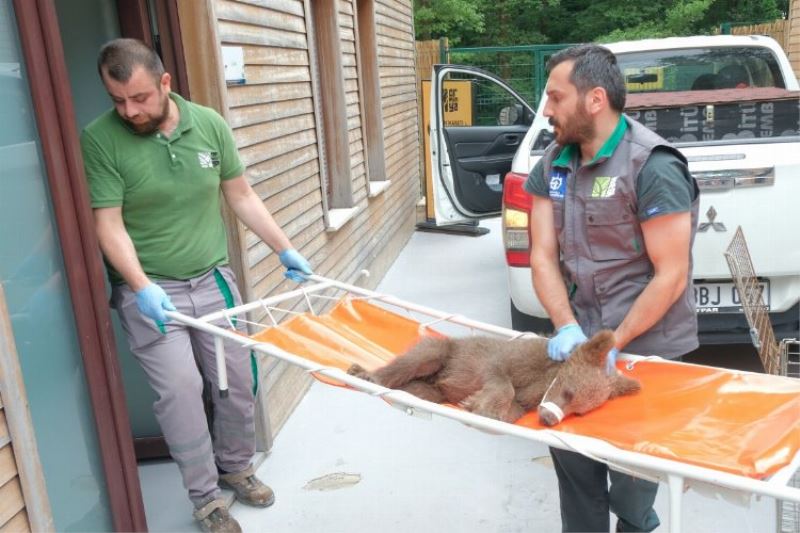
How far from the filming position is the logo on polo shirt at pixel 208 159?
3.04 m

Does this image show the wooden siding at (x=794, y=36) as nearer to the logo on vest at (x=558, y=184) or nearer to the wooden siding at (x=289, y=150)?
the wooden siding at (x=289, y=150)

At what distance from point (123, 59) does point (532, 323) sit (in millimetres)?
2851

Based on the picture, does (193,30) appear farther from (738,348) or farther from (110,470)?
(738,348)

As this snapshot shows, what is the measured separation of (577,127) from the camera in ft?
7.70

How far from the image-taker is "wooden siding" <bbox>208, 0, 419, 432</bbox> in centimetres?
406

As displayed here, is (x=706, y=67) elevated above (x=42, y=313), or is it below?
above

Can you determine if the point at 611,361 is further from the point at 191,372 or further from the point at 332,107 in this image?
the point at 332,107

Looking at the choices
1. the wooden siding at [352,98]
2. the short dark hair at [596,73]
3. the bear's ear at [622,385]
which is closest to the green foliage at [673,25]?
the wooden siding at [352,98]

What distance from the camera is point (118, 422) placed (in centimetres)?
275

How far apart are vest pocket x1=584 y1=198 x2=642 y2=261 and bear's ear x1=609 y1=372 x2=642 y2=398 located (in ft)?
1.30

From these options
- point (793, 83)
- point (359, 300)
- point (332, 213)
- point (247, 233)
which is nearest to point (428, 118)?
point (332, 213)

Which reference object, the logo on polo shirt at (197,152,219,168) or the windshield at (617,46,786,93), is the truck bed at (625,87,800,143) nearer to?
the windshield at (617,46,786,93)

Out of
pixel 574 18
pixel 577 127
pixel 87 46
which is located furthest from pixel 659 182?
pixel 574 18

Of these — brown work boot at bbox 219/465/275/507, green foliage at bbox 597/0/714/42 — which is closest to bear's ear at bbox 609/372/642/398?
brown work boot at bbox 219/465/275/507
